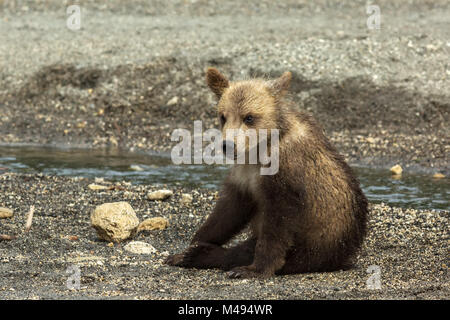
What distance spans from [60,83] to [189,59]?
259 centimetres

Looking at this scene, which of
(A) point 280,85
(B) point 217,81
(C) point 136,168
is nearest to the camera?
(A) point 280,85

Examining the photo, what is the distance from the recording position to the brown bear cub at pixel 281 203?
22.4 ft

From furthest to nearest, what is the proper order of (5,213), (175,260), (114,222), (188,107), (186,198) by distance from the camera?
(188,107)
(186,198)
(5,213)
(114,222)
(175,260)

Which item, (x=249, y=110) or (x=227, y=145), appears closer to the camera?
(x=227, y=145)

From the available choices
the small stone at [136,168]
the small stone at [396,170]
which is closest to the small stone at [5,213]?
the small stone at [136,168]

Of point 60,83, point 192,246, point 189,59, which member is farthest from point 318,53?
point 192,246

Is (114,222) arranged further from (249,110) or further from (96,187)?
(96,187)

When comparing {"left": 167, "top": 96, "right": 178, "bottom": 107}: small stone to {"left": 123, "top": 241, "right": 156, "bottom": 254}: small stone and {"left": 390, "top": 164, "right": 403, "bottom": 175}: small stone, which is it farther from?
{"left": 123, "top": 241, "right": 156, "bottom": 254}: small stone

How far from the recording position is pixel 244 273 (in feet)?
22.4

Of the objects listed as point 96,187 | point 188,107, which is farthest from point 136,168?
point 188,107

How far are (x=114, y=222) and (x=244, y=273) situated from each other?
5.37ft

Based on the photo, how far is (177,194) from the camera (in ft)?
34.0

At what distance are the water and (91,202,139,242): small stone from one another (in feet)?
11.1

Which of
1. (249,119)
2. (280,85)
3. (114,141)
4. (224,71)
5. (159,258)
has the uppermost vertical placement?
(224,71)
